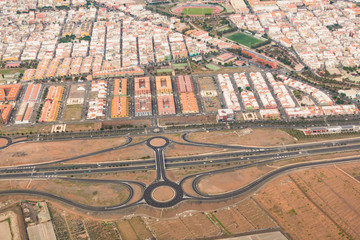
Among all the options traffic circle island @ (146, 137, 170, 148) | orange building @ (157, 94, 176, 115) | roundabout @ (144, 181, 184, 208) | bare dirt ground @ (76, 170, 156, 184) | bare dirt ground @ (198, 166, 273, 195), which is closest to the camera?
roundabout @ (144, 181, 184, 208)

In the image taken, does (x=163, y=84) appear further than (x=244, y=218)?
Yes

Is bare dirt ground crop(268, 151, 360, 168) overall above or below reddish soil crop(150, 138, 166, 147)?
→ below

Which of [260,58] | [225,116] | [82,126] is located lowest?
[225,116]

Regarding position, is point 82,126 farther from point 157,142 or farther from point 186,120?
point 186,120

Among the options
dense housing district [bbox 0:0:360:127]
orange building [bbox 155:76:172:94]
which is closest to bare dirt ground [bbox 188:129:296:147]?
dense housing district [bbox 0:0:360:127]

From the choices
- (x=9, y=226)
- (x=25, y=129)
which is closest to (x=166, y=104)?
(x=25, y=129)

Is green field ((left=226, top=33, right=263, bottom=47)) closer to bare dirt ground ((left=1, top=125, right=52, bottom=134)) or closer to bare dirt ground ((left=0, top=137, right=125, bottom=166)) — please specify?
bare dirt ground ((left=0, top=137, right=125, bottom=166))
